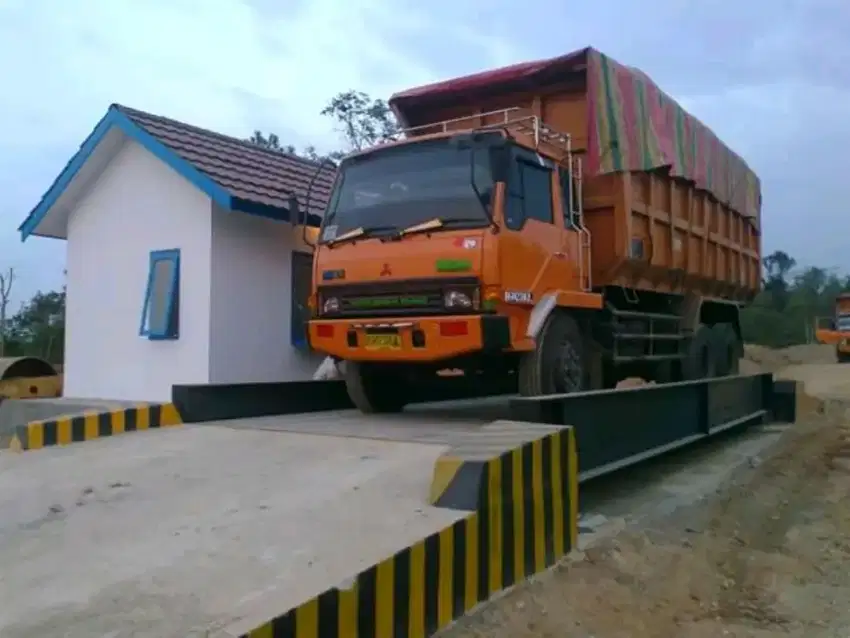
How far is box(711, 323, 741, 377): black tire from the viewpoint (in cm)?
1179

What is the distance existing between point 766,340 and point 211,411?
158 ft

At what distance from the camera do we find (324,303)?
7.55 m

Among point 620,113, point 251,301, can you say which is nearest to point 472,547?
point 620,113

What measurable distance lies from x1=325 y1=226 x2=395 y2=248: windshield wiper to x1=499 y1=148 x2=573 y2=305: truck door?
3.34ft

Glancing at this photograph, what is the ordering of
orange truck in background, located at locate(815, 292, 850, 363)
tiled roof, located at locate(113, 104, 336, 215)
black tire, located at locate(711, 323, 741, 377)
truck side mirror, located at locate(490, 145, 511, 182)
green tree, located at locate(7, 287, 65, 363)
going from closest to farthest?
truck side mirror, located at locate(490, 145, 511, 182), tiled roof, located at locate(113, 104, 336, 215), black tire, located at locate(711, 323, 741, 377), green tree, located at locate(7, 287, 65, 363), orange truck in background, located at locate(815, 292, 850, 363)

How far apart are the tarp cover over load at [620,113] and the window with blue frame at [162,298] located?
3.86m

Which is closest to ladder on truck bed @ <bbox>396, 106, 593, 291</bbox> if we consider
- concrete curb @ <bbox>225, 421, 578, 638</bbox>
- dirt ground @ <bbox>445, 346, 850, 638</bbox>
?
dirt ground @ <bbox>445, 346, 850, 638</bbox>

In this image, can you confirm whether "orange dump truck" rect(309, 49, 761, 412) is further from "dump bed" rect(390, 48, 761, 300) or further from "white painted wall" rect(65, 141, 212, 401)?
"white painted wall" rect(65, 141, 212, 401)

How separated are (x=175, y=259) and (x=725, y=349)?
7612 millimetres

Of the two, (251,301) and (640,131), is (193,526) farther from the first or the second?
(251,301)

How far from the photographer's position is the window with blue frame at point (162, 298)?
37.4 feet

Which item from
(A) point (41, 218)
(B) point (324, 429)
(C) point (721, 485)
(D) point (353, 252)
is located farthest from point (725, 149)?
(A) point (41, 218)

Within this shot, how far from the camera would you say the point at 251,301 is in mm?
11586

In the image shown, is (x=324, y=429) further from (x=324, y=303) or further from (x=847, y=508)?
(x=847, y=508)
